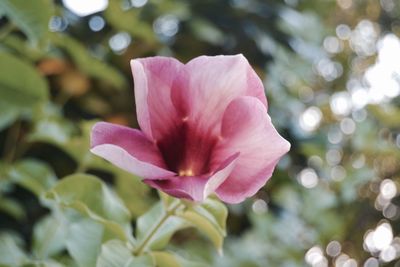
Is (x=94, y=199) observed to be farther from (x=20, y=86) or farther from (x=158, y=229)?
(x=20, y=86)

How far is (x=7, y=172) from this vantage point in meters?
0.93

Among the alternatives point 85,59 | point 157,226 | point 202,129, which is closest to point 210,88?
point 202,129

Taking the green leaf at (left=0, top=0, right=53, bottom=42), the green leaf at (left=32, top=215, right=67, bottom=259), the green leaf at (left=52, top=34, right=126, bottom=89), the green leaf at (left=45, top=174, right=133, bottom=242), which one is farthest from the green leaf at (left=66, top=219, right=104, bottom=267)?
the green leaf at (left=52, top=34, right=126, bottom=89)

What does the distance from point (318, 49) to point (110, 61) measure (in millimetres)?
534

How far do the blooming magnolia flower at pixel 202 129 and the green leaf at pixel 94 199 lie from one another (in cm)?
13

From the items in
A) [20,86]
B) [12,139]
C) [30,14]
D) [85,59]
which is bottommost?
[12,139]

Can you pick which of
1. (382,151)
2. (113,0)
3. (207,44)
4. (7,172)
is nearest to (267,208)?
(382,151)

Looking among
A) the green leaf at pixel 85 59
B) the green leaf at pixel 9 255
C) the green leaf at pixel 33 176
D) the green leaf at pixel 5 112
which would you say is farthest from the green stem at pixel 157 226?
the green leaf at pixel 85 59

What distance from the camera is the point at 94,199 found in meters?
0.59

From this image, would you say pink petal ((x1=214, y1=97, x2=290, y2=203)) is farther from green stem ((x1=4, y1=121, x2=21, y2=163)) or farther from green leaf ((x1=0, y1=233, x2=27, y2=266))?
green stem ((x1=4, y1=121, x2=21, y2=163))

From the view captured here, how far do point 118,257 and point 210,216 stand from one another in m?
0.09

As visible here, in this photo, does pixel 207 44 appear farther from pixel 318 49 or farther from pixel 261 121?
pixel 261 121

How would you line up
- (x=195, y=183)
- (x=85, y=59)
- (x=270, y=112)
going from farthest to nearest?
1. (x=270, y=112)
2. (x=85, y=59)
3. (x=195, y=183)

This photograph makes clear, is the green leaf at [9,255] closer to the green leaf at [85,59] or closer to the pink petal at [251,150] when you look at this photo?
the pink petal at [251,150]
